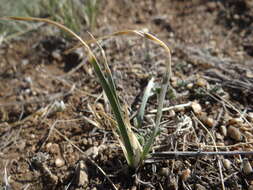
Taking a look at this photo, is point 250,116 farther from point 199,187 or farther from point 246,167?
point 199,187

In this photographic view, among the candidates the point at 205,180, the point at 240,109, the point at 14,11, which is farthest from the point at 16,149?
the point at 14,11

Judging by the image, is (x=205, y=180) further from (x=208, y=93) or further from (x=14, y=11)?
(x=14, y=11)

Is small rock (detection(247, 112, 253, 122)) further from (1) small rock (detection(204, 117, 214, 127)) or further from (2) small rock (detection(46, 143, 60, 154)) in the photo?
(2) small rock (detection(46, 143, 60, 154))

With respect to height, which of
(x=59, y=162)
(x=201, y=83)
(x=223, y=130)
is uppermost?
(x=201, y=83)

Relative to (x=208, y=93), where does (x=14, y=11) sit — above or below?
above

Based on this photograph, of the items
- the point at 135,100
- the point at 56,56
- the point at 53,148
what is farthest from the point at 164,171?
the point at 56,56

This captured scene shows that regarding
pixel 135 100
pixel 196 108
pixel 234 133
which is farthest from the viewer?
pixel 135 100

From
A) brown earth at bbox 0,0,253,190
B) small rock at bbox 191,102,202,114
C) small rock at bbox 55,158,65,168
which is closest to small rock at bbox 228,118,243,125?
brown earth at bbox 0,0,253,190

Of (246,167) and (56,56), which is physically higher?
(56,56)
